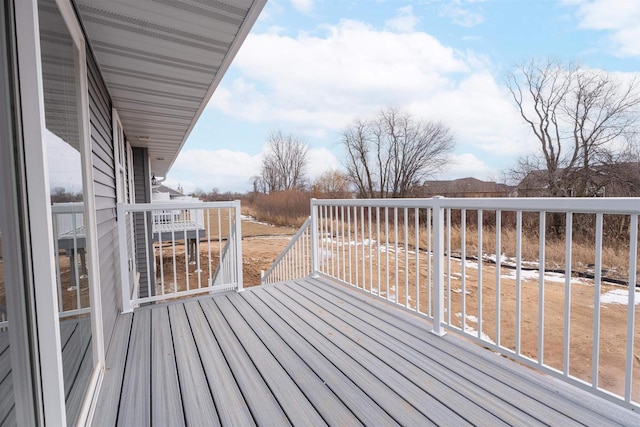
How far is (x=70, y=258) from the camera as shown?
139cm

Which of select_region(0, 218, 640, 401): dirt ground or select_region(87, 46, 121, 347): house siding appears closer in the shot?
select_region(87, 46, 121, 347): house siding

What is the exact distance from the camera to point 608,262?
552 cm

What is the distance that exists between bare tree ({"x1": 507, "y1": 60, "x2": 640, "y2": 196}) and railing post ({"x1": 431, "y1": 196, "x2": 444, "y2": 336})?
10.1m

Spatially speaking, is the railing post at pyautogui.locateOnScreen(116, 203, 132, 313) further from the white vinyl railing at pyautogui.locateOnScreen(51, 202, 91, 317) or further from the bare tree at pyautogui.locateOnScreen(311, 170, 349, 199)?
the bare tree at pyautogui.locateOnScreen(311, 170, 349, 199)

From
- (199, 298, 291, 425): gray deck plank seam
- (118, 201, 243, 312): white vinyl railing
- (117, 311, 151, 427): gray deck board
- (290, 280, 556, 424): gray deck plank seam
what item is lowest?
(290, 280, 556, 424): gray deck plank seam

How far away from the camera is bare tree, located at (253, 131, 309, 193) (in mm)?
→ 25453

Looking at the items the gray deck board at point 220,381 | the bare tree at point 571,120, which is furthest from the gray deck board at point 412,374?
the bare tree at point 571,120

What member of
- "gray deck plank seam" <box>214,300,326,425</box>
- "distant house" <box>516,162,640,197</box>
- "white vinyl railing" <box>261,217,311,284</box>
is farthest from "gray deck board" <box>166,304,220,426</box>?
"distant house" <box>516,162,640,197</box>

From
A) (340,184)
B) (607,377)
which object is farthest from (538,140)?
(607,377)

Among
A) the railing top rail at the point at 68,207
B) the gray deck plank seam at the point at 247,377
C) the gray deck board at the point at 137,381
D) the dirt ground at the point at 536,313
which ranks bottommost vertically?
the dirt ground at the point at 536,313

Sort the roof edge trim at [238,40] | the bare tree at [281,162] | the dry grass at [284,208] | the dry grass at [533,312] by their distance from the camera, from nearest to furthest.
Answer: the roof edge trim at [238,40]
the dry grass at [533,312]
the dry grass at [284,208]
the bare tree at [281,162]

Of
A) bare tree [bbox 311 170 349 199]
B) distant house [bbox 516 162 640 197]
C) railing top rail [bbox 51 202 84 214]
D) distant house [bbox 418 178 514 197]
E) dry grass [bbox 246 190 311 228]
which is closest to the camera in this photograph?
railing top rail [bbox 51 202 84 214]

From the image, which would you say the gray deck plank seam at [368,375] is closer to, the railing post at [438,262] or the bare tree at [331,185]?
the railing post at [438,262]

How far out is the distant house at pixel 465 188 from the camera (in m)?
11.7
